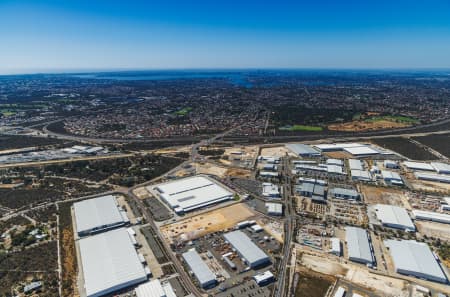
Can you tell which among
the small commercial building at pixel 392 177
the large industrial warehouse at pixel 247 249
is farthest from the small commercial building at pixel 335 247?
the small commercial building at pixel 392 177

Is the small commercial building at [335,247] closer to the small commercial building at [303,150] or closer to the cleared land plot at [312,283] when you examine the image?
the cleared land plot at [312,283]

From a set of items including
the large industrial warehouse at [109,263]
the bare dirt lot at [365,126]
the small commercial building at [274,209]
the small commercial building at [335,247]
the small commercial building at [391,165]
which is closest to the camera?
the large industrial warehouse at [109,263]

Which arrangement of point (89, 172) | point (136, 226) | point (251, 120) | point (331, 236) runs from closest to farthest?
point (331, 236) → point (136, 226) → point (89, 172) → point (251, 120)

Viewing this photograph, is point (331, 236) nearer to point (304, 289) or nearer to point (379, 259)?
point (379, 259)

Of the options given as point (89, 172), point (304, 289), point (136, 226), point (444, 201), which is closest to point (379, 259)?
point (304, 289)

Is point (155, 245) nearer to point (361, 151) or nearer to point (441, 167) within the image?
point (361, 151)

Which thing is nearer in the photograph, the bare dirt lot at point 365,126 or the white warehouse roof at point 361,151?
the white warehouse roof at point 361,151

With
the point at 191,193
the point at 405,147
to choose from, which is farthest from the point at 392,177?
the point at 191,193

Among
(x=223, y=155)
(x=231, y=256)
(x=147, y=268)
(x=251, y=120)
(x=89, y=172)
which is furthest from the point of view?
(x=251, y=120)
